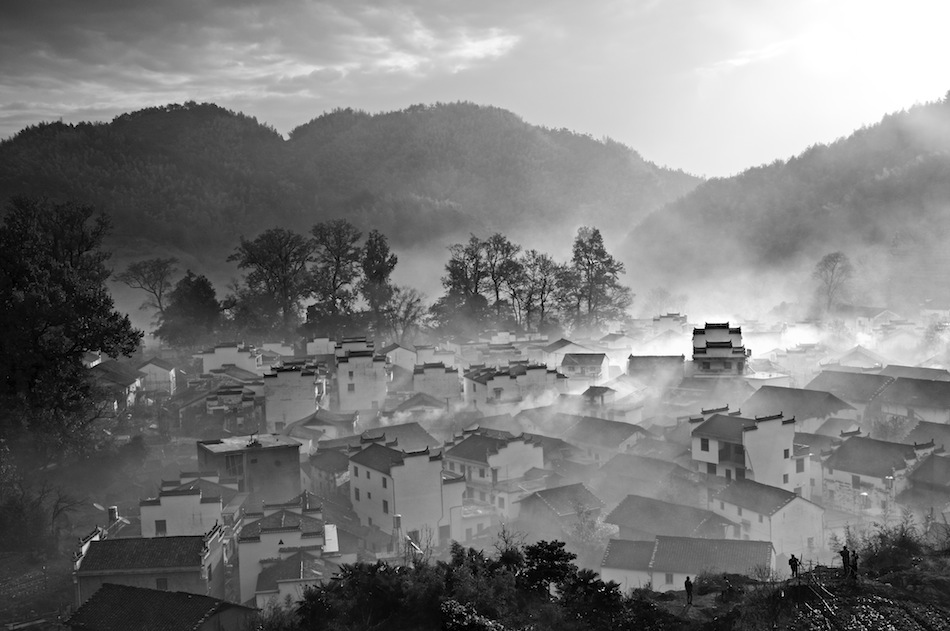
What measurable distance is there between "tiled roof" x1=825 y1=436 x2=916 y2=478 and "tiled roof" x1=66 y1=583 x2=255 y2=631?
41.8 feet

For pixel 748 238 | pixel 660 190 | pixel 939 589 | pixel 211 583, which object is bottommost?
pixel 211 583

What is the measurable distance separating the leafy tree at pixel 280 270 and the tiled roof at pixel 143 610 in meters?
20.0

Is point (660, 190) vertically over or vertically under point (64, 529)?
over

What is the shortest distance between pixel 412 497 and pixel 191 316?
16598 millimetres

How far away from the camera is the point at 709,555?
1348 cm

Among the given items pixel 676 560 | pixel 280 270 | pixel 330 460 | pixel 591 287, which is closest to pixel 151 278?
pixel 280 270

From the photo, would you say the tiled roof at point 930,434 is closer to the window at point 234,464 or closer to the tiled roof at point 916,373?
the tiled roof at point 916,373

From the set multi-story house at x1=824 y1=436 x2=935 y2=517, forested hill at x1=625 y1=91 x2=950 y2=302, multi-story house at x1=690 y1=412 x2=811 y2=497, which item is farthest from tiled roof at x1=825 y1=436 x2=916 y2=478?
forested hill at x1=625 y1=91 x2=950 y2=302

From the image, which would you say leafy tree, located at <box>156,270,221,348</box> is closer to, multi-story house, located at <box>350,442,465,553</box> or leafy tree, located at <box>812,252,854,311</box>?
multi-story house, located at <box>350,442,465,553</box>

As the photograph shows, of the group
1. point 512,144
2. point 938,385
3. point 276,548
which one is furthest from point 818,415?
point 512,144

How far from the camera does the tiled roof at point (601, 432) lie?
20.4 metres

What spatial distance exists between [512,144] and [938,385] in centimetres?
5966

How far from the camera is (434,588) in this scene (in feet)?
31.7

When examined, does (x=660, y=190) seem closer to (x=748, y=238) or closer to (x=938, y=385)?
(x=748, y=238)
